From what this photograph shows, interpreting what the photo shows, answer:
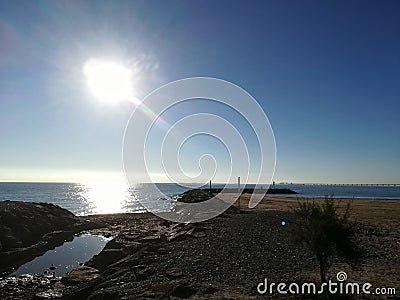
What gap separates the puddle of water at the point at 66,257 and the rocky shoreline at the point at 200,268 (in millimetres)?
2568

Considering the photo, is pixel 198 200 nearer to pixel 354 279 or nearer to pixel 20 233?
pixel 20 233

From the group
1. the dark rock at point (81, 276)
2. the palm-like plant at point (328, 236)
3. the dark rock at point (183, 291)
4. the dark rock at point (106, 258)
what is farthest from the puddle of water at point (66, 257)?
the palm-like plant at point (328, 236)

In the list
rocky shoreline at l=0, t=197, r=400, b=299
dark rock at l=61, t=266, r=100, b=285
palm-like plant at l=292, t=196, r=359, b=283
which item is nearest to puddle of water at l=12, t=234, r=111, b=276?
rocky shoreline at l=0, t=197, r=400, b=299

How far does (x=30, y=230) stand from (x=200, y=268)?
1145 inches

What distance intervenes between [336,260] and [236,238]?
9.21m

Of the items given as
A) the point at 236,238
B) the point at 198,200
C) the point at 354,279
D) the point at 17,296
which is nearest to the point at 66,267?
the point at 17,296

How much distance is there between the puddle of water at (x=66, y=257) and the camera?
1057 inches

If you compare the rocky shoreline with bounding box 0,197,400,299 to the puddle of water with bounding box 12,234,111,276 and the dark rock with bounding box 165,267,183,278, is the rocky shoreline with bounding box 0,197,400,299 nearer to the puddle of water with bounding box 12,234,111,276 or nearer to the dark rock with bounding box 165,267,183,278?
the dark rock with bounding box 165,267,183,278

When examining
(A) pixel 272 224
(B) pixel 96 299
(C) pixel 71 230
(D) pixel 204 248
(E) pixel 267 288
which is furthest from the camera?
(C) pixel 71 230

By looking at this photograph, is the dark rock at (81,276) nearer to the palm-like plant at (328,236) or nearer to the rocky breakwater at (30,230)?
the rocky breakwater at (30,230)

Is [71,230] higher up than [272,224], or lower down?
lower down

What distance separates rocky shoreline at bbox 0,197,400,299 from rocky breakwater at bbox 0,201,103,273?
7.67 meters

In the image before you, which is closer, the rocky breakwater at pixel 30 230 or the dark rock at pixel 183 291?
the dark rock at pixel 183 291

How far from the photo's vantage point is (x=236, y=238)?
89.2 feet
